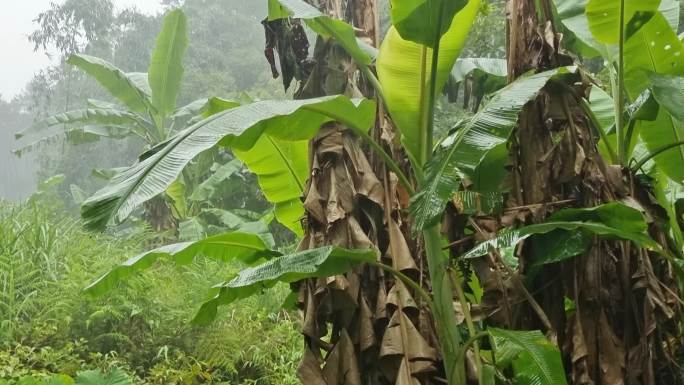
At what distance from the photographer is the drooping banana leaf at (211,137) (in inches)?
54.1

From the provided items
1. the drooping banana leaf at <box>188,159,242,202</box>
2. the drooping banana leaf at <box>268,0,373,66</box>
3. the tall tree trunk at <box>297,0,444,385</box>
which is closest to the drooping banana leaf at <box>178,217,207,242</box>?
the drooping banana leaf at <box>188,159,242,202</box>

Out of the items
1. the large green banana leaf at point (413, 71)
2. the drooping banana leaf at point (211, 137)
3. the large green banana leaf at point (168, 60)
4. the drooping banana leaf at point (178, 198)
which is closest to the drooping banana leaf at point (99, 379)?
the drooping banana leaf at point (211, 137)

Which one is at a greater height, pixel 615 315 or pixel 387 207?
pixel 387 207

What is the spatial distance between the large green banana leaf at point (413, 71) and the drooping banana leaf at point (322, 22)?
0.11m

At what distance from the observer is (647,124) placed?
2566 mm

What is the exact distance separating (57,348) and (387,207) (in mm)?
2551

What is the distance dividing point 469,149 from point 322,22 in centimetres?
67

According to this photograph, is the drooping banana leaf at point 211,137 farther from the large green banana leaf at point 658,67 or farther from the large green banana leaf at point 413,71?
the large green banana leaf at point 658,67

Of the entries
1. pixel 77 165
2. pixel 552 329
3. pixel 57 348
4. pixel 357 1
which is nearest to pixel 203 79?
pixel 77 165

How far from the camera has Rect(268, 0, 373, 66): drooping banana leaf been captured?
2.04 metres

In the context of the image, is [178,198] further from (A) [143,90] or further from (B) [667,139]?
(B) [667,139]

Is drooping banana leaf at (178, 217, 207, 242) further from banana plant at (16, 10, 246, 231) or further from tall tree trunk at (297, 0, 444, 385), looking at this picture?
tall tree trunk at (297, 0, 444, 385)

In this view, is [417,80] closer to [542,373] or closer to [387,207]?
[387,207]

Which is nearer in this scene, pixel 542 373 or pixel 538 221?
pixel 542 373
